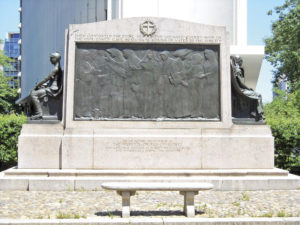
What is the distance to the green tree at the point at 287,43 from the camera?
34.1 meters

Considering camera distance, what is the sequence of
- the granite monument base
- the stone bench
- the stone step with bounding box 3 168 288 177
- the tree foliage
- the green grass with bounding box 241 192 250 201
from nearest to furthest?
1. the stone bench
2. the green grass with bounding box 241 192 250 201
3. the stone step with bounding box 3 168 288 177
4. the granite monument base
5. the tree foliage

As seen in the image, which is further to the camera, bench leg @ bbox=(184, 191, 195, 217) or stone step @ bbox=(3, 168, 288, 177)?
stone step @ bbox=(3, 168, 288, 177)

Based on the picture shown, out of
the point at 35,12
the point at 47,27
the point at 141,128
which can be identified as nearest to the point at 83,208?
the point at 141,128

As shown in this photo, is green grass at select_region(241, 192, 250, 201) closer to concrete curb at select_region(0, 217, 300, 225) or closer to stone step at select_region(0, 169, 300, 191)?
stone step at select_region(0, 169, 300, 191)

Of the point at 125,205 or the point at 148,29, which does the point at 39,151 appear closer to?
the point at 148,29

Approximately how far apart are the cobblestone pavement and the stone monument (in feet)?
3.76

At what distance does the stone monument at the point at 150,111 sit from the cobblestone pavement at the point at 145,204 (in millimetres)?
1145

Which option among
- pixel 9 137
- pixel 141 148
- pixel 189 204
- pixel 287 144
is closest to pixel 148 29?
pixel 141 148

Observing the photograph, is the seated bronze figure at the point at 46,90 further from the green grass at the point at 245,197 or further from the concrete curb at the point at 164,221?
the green grass at the point at 245,197

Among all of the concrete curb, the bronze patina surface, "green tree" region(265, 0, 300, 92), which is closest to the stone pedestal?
the bronze patina surface

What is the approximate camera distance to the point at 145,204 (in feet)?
26.4

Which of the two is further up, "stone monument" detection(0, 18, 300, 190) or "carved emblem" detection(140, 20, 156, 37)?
"carved emblem" detection(140, 20, 156, 37)

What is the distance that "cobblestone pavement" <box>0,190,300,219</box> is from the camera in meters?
7.07

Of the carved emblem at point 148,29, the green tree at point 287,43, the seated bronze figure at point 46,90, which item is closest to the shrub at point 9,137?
the seated bronze figure at point 46,90
